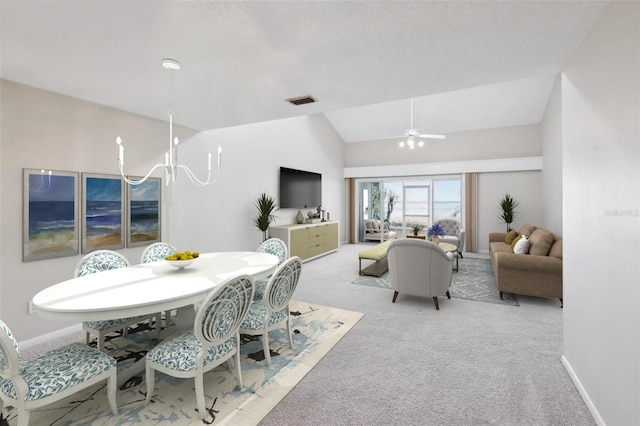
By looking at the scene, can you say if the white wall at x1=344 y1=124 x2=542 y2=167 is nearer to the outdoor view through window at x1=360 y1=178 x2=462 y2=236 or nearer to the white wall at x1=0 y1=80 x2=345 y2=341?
the outdoor view through window at x1=360 y1=178 x2=462 y2=236

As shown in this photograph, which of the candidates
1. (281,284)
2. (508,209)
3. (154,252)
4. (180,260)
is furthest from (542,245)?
(154,252)

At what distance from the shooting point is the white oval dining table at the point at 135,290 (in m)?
1.66

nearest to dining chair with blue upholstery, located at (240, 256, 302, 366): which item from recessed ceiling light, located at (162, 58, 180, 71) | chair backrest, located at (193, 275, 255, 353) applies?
chair backrest, located at (193, 275, 255, 353)

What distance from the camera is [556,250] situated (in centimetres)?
367

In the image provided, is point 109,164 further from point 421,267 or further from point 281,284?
point 421,267

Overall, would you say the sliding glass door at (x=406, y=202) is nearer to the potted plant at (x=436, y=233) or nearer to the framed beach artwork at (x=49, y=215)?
the potted plant at (x=436, y=233)

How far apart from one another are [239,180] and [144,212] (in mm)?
1837

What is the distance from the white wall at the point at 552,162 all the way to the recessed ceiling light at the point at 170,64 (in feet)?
19.2

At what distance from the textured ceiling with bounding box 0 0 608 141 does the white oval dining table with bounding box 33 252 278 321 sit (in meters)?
1.68

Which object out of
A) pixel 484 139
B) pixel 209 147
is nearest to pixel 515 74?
pixel 209 147

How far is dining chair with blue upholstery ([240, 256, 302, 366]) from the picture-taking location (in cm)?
228

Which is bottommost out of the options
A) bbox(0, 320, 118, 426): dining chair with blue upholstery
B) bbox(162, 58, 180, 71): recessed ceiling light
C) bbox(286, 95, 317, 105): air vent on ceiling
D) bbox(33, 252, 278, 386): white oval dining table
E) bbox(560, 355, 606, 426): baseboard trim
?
bbox(560, 355, 606, 426): baseboard trim

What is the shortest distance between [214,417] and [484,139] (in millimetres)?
8177

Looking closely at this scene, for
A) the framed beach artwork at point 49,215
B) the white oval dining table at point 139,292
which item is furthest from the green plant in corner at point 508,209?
the framed beach artwork at point 49,215
